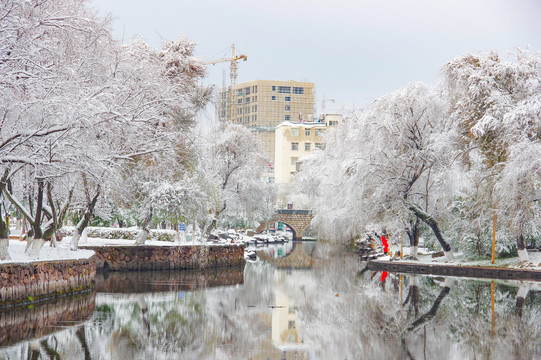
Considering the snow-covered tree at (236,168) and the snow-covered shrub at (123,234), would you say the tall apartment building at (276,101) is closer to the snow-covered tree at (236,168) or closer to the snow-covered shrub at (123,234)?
the snow-covered tree at (236,168)

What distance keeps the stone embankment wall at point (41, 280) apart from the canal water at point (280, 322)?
1.69 ft

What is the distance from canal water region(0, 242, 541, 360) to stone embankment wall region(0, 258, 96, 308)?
0.52m

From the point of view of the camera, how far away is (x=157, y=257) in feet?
108

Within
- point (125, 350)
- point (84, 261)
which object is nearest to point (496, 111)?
point (84, 261)

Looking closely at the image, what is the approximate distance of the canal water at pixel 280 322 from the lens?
1179 centimetres

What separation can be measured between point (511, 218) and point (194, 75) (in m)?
15.5

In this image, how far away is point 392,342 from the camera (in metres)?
12.8

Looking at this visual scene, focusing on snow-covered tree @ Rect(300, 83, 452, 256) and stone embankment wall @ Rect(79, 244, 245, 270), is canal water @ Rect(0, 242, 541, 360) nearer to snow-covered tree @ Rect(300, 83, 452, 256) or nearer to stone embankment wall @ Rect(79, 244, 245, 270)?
stone embankment wall @ Rect(79, 244, 245, 270)

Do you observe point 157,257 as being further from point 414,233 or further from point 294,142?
point 294,142

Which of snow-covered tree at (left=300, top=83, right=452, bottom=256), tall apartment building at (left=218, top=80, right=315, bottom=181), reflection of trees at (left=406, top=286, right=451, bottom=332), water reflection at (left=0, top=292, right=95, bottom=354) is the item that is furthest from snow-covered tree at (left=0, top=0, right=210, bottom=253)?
tall apartment building at (left=218, top=80, right=315, bottom=181)

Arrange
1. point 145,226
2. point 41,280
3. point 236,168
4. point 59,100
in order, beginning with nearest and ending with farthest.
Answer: point 59,100
point 41,280
point 145,226
point 236,168

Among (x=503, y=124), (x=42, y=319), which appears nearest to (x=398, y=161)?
(x=503, y=124)

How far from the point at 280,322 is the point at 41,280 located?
700 centimetres

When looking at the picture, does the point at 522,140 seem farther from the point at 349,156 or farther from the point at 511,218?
the point at 349,156
